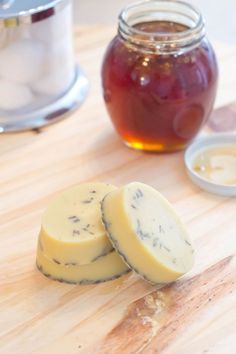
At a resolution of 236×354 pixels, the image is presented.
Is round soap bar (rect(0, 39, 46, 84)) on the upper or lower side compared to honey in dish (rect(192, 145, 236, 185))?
upper

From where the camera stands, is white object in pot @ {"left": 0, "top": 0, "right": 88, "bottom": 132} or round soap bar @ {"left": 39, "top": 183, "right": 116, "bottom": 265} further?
white object in pot @ {"left": 0, "top": 0, "right": 88, "bottom": 132}

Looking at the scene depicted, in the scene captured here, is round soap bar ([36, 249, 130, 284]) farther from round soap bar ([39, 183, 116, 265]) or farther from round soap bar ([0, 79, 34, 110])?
round soap bar ([0, 79, 34, 110])

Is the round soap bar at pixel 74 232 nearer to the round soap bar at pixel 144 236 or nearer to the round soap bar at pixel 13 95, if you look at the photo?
the round soap bar at pixel 144 236

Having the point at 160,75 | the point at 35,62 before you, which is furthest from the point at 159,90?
the point at 35,62

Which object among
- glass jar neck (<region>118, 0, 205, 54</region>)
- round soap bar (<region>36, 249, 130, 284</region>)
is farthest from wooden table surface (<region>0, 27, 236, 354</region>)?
glass jar neck (<region>118, 0, 205, 54</region>)

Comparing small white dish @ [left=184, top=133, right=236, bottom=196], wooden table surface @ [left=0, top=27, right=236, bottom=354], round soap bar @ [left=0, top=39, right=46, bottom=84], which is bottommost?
wooden table surface @ [left=0, top=27, right=236, bottom=354]

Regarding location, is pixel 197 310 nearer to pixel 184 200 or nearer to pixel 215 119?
pixel 184 200
